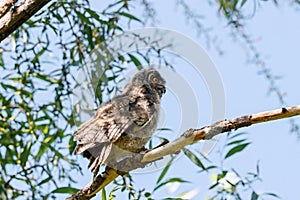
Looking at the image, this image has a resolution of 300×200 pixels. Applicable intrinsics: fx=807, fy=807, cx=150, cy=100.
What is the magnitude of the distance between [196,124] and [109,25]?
Answer: 0.65m

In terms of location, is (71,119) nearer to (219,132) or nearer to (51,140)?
(51,140)

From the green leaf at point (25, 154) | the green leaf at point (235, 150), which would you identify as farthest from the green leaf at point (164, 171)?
the green leaf at point (25, 154)

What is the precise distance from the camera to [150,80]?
2.11 metres

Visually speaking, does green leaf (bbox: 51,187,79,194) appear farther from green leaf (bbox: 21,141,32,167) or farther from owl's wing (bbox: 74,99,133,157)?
owl's wing (bbox: 74,99,133,157)

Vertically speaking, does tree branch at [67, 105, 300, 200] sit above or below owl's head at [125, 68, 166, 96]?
below

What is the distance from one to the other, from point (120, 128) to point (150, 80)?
321mm

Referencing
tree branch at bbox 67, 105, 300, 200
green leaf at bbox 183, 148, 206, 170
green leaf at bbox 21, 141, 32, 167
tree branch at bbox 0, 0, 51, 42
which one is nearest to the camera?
tree branch at bbox 67, 105, 300, 200

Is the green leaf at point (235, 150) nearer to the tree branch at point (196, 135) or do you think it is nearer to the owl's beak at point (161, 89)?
the owl's beak at point (161, 89)

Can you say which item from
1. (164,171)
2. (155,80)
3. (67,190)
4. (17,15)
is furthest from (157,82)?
(17,15)

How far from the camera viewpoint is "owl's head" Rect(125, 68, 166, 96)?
81.6 inches

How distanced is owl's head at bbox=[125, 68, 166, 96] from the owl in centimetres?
1

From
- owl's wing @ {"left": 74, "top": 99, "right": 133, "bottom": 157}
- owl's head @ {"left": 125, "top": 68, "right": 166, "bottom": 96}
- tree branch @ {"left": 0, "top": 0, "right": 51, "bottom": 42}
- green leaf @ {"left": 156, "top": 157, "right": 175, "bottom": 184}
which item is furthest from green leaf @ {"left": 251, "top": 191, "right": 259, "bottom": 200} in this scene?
tree branch @ {"left": 0, "top": 0, "right": 51, "bottom": 42}

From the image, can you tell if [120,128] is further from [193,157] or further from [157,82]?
[193,157]

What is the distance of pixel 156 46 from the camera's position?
2.45 metres
